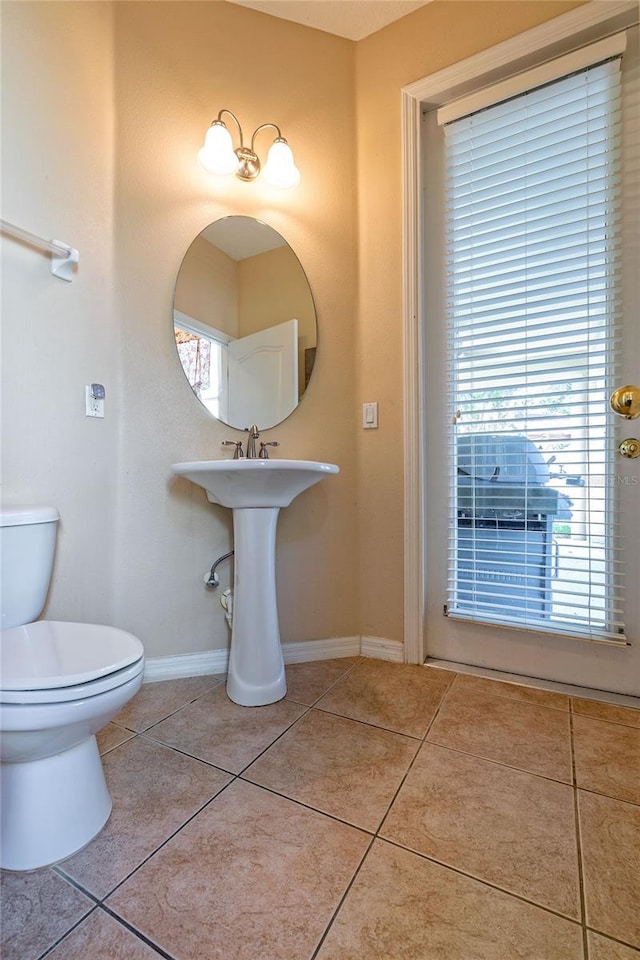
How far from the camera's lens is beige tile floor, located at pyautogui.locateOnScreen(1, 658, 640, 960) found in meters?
0.71

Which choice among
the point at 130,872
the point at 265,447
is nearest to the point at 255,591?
the point at 265,447

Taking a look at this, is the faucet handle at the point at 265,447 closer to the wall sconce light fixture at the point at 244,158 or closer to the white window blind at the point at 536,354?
the white window blind at the point at 536,354

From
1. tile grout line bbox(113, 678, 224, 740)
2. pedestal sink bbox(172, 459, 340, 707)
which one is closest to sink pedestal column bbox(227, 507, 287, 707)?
pedestal sink bbox(172, 459, 340, 707)

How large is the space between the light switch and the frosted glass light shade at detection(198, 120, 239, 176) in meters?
1.03

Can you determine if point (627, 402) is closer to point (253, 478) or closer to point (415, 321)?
point (415, 321)

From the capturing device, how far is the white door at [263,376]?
1646 mm

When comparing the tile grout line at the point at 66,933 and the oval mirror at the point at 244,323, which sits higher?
the oval mirror at the point at 244,323

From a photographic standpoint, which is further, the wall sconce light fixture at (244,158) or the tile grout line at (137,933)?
the wall sconce light fixture at (244,158)

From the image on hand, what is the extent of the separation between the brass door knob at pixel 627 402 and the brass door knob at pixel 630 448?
8cm

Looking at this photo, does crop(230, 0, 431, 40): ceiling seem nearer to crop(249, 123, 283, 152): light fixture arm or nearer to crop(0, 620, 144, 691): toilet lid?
crop(249, 123, 283, 152): light fixture arm

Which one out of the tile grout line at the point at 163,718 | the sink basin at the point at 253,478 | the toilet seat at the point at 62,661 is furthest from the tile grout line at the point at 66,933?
the sink basin at the point at 253,478

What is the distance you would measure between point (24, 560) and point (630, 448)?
6.14ft

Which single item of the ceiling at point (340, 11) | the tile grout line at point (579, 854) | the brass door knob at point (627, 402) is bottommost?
the tile grout line at point (579, 854)

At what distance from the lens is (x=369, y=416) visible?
1.77 meters
